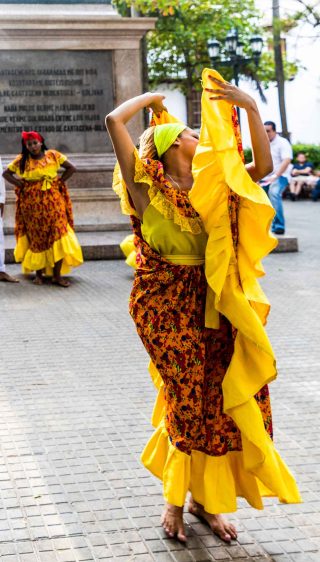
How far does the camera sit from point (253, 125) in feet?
11.9

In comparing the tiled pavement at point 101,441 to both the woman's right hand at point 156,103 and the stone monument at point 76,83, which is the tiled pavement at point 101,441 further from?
the stone monument at point 76,83

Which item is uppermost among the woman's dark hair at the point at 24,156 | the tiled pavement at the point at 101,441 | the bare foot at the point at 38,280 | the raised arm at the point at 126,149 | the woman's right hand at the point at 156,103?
the woman's right hand at the point at 156,103

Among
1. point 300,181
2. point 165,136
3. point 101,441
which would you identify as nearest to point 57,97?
point 101,441

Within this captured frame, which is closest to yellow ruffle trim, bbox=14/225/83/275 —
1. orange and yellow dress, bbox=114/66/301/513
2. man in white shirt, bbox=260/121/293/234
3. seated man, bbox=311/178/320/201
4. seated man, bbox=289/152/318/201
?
man in white shirt, bbox=260/121/293/234

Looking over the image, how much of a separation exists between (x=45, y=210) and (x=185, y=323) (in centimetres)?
687

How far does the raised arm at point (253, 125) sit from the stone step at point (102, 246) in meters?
8.47

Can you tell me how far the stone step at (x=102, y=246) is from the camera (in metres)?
12.2

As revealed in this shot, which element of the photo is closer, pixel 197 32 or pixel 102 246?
pixel 102 246

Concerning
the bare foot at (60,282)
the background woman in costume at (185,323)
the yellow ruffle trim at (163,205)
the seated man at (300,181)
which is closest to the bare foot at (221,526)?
the background woman in costume at (185,323)

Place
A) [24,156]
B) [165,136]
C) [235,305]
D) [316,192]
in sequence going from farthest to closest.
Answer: [316,192], [24,156], [165,136], [235,305]

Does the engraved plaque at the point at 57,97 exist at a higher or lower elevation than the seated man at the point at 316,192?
higher

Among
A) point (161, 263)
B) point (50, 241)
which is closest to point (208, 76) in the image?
point (161, 263)

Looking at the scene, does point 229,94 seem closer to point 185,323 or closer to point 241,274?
point 241,274

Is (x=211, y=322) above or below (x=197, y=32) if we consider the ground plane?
below
